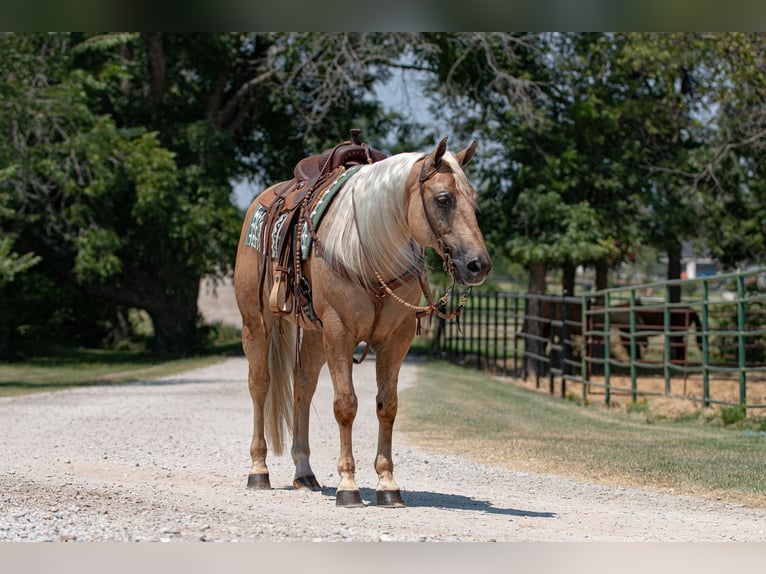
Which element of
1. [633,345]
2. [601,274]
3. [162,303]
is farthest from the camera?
[162,303]

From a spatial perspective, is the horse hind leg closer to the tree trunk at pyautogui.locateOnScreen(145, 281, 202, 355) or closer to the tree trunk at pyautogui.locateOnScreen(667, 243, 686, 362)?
the tree trunk at pyautogui.locateOnScreen(667, 243, 686, 362)

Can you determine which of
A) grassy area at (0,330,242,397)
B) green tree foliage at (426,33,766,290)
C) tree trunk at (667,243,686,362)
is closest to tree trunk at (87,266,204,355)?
grassy area at (0,330,242,397)

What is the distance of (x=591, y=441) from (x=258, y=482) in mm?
4453

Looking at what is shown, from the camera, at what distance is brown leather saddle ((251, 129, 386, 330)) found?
7043 mm

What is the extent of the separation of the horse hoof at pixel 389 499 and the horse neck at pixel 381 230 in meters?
1.34

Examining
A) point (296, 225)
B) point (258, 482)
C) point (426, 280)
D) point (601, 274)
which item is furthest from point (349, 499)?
point (601, 274)

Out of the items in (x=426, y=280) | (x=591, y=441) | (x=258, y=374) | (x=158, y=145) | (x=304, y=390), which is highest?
(x=158, y=145)

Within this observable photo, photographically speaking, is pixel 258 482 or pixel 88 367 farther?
pixel 88 367

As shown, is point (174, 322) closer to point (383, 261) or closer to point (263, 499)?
point (263, 499)

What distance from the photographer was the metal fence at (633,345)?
14914 mm

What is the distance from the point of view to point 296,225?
714cm

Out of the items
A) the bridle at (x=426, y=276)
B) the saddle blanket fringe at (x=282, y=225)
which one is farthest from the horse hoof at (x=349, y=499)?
the saddle blanket fringe at (x=282, y=225)

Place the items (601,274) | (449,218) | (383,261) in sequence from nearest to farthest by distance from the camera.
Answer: (449,218) → (383,261) → (601,274)
